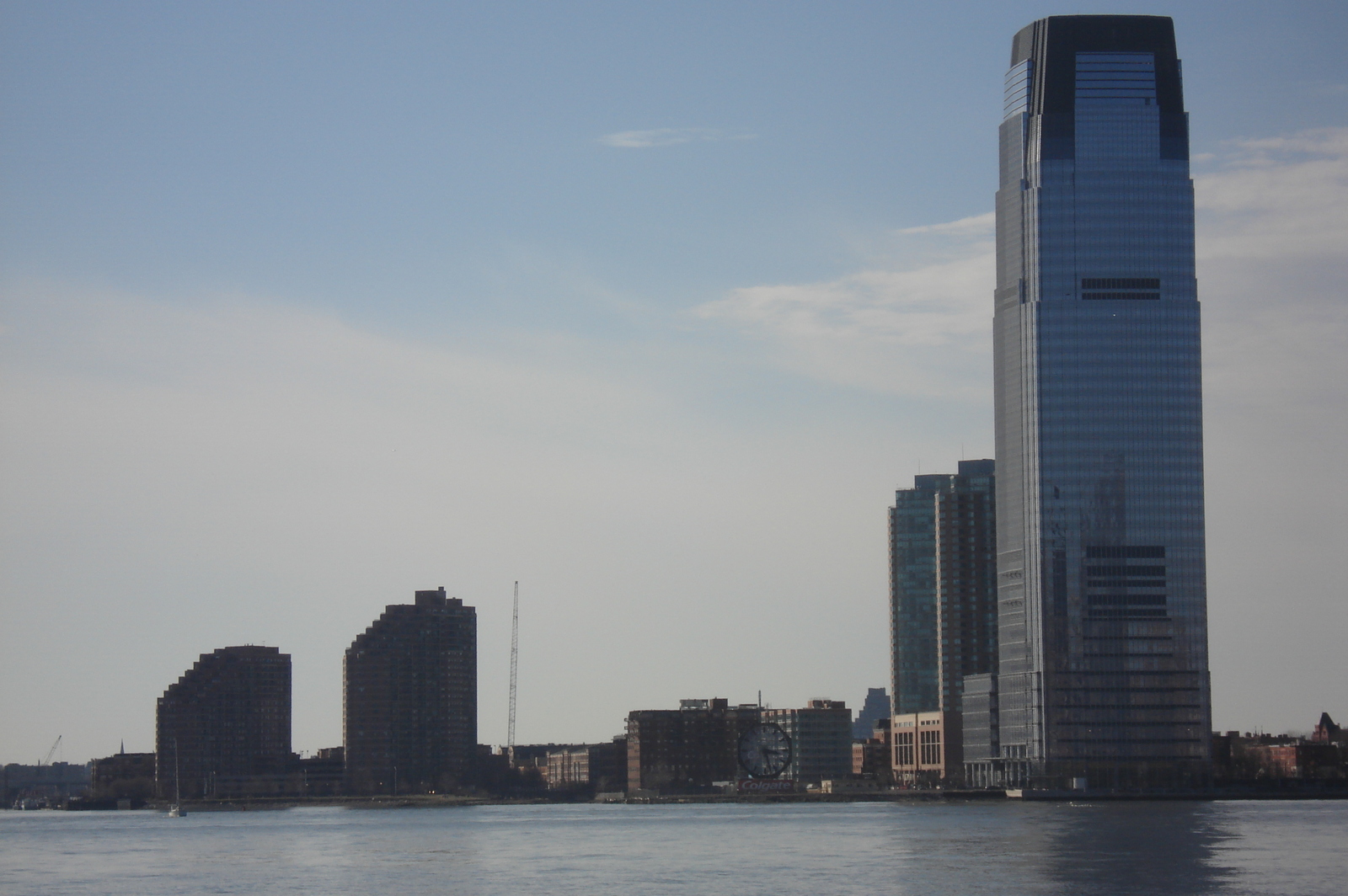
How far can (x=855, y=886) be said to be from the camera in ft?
391

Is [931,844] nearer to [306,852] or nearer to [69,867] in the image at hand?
[306,852]

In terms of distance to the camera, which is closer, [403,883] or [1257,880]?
[1257,880]

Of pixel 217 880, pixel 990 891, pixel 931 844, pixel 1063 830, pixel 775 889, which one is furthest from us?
pixel 1063 830

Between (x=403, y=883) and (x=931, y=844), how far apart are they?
49.9 m

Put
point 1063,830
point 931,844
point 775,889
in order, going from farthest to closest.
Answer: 1. point 1063,830
2. point 931,844
3. point 775,889

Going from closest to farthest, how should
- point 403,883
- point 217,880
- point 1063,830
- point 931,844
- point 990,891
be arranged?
point 990,891
point 403,883
point 217,880
point 931,844
point 1063,830

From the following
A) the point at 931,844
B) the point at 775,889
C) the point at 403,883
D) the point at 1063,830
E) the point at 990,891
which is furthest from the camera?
the point at 1063,830

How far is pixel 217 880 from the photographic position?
141 metres

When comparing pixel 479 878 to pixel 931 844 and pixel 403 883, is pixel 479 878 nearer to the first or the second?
pixel 403 883

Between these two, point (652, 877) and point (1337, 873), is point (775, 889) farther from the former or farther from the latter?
point (1337, 873)

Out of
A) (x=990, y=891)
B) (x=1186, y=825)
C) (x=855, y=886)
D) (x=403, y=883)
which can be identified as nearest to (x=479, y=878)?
(x=403, y=883)

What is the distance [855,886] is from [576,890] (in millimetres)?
18043

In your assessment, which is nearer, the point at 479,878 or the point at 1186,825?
the point at 479,878

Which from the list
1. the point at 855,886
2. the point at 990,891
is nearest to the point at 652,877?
the point at 855,886
